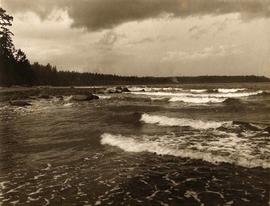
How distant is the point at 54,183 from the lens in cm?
1023

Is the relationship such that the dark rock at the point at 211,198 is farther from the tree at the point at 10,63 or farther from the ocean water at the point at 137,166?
the tree at the point at 10,63

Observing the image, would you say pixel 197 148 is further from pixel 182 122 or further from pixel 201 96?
pixel 201 96

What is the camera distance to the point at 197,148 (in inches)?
554

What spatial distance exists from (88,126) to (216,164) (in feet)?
37.3

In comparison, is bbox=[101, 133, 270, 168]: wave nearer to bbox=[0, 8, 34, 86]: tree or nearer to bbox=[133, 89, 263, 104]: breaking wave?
bbox=[133, 89, 263, 104]: breaking wave

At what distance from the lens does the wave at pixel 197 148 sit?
12202 millimetres

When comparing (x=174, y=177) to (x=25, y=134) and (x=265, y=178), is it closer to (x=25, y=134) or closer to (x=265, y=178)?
(x=265, y=178)

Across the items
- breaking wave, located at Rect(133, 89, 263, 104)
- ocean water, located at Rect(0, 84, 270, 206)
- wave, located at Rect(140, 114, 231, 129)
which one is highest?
ocean water, located at Rect(0, 84, 270, 206)

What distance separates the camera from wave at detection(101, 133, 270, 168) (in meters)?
12.2

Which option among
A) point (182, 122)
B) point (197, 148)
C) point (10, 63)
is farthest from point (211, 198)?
→ point (10, 63)

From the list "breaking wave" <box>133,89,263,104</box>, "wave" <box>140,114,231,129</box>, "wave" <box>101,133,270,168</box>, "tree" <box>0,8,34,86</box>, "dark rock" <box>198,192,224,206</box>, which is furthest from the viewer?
"tree" <box>0,8,34,86</box>

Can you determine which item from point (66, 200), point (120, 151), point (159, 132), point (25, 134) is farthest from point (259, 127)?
point (66, 200)

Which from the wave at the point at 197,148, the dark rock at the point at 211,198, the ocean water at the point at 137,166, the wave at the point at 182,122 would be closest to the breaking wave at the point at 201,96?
the wave at the point at 182,122

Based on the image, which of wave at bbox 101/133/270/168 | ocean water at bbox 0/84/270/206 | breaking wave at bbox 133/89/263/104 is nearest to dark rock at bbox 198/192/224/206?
ocean water at bbox 0/84/270/206
